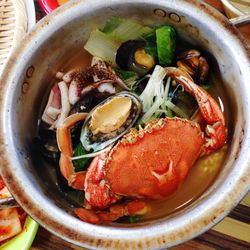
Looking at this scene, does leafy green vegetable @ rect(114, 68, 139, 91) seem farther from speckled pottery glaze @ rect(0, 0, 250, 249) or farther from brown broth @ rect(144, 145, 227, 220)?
brown broth @ rect(144, 145, 227, 220)

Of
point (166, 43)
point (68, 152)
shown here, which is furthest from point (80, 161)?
point (166, 43)

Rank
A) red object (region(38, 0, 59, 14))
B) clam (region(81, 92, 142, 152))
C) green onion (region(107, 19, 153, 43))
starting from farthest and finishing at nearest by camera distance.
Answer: red object (region(38, 0, 59, 14)) < green onion (region(107, 19, 153, 43)) < clam (region(81, 92, 142, 152))

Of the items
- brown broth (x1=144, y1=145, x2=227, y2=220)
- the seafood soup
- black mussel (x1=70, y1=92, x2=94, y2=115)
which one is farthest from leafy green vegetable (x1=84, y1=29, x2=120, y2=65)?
brown broth (x1=144, y1=145, x2=227, y2=220)

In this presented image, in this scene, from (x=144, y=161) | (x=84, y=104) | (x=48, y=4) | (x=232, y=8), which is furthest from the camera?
(x=48, y=4)

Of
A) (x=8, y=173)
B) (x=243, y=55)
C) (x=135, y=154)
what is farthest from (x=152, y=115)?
(x=8, y=173)

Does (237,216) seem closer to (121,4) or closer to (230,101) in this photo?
(230,101)

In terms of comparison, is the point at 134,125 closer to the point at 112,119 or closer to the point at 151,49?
the point at 112,119

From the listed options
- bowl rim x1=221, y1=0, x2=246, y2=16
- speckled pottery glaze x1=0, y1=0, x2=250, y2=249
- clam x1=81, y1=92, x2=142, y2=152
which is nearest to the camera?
speckled pottery glaze x1=0, y1=0, x2=250, y2=249
